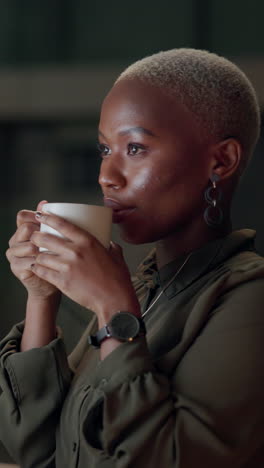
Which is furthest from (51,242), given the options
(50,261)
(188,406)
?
(188,406)

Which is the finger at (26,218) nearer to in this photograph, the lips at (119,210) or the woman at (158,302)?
the woman at (158,302)

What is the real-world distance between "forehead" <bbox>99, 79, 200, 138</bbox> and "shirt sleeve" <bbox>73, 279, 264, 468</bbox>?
260 millimetres

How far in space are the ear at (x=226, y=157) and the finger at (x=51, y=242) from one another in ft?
0.78

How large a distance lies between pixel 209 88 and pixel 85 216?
255 mm

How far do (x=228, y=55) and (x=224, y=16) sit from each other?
118mm

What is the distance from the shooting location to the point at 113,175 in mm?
838

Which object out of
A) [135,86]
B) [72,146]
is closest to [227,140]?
[135,86]

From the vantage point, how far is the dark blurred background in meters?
1.93

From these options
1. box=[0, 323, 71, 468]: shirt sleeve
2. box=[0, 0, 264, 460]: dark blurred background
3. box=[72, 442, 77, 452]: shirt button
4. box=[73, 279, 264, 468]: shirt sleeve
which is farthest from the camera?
box=[0, 0, 264, 460]: dark blurred background

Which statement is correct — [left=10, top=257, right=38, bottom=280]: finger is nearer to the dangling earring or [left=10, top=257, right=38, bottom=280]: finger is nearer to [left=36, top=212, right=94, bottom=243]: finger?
[left=36, top=212, right=94, bottom=243]: finger

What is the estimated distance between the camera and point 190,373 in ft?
2.37

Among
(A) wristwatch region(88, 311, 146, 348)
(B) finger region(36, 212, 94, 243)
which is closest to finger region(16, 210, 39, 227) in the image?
(B) finger region(36, 212, 94, 243)

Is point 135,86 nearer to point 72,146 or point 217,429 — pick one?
point 217,429

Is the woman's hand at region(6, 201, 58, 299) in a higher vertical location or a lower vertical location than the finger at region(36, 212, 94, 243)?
lower
